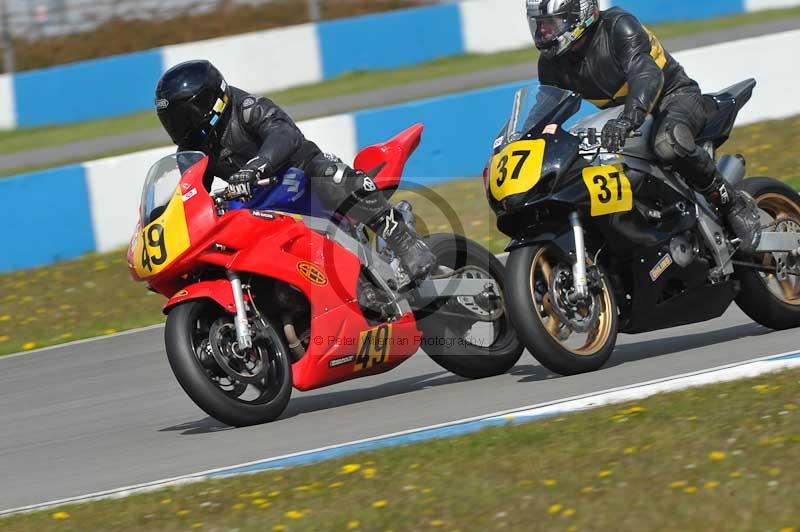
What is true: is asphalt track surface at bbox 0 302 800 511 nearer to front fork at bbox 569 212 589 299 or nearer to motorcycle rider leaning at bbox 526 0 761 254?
front fork at bbox 569 212 589 299

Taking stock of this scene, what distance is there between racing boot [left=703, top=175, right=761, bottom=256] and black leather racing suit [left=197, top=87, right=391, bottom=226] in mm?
1664

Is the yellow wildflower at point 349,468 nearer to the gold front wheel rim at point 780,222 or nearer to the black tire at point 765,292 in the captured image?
the black tire at point 765,292

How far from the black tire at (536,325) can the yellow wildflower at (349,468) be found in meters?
1.22

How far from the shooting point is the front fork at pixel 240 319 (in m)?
6.02

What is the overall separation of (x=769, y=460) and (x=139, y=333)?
595 cm

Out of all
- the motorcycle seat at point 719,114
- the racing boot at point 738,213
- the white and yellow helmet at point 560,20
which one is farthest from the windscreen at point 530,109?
the racing boot at point 738,213

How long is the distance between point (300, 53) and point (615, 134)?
13.6 meters

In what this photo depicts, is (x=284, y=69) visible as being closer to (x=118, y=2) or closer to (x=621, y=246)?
(x=118, y=2)

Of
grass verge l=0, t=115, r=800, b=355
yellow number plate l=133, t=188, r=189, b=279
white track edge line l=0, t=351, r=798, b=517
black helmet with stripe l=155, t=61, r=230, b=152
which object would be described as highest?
black helmet with stripe l=155, t=61, r=230, b=152

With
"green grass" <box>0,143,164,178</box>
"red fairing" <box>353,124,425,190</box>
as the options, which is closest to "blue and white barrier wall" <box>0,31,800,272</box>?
"green grass" <box>0,143,164,178</box>

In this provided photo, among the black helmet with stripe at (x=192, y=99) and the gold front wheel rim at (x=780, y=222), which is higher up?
the black helmet with stripe at (x=192, y=99)

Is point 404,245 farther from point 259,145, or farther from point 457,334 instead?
point 259,145

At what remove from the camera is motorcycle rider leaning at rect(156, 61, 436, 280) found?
6293 millimetres

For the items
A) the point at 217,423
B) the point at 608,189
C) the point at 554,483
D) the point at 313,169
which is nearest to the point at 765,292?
the point at 608,189
